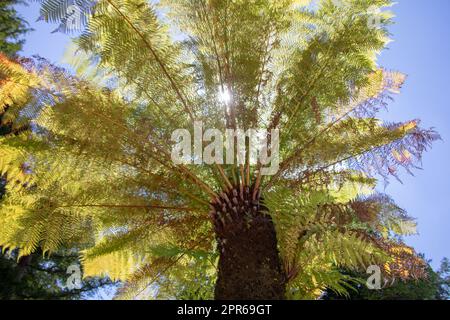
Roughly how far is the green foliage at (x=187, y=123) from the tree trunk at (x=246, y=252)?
0.66 feet

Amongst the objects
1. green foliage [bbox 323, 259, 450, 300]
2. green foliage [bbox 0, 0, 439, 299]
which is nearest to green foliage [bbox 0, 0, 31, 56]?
green foliage [bbox 0, 0, 439, 299]

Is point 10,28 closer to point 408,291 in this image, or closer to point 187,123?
point 187,123

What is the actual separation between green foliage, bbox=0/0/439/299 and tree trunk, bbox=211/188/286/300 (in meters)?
0.20

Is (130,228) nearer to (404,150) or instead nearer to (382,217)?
(382,217)

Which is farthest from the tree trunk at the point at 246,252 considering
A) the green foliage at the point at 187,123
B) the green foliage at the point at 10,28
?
the green foliage at the point at 10,28

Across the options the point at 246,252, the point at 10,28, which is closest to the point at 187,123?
the point at 246,252

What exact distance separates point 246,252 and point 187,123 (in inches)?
45.4

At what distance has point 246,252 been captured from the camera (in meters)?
2.46

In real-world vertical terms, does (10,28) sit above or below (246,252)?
above

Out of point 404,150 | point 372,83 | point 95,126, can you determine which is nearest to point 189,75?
point 95,126

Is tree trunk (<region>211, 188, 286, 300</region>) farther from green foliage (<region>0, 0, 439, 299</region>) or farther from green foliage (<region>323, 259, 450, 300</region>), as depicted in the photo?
green foliage (<region>323, 259, 450, 300</region>)

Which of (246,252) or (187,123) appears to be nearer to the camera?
(246,252)

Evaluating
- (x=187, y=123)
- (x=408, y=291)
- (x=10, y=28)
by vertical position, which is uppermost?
(x=10, y=28)

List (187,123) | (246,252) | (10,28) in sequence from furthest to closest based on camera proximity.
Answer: (10,28)
(187,123)
(246,252)
